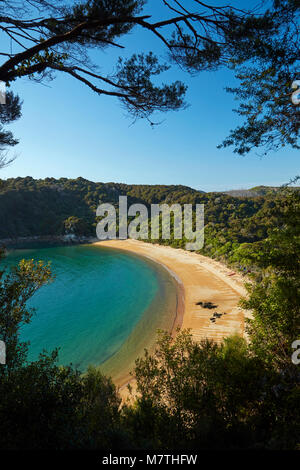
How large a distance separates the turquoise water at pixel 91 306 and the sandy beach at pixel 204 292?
362 cm

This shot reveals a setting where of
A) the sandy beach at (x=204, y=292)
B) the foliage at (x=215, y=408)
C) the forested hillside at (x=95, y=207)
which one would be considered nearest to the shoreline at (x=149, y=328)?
the sandy beach at (x=204, y=292)

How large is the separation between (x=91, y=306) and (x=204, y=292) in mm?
14415

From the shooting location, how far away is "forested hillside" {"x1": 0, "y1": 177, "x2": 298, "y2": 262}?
42.6 meters

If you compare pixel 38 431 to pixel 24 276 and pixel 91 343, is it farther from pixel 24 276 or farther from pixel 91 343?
pixel 91 343

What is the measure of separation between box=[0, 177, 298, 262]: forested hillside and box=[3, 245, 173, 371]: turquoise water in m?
16.1

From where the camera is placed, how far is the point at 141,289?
28.4m

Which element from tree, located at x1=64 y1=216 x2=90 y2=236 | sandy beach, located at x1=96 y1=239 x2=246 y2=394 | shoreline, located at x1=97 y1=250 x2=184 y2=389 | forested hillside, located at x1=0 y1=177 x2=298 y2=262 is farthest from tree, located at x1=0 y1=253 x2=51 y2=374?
tree, located at x1=64 y1=216 x2=90 y2=236

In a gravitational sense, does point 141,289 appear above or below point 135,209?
below

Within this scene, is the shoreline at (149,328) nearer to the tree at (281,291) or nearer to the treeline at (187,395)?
the treeline at (187,395)

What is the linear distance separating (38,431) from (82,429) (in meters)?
0.85

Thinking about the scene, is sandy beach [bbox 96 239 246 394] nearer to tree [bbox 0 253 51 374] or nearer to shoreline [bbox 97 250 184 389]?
shoreline [bbox 97 250 184 389]

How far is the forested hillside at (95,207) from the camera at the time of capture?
1678 inches
